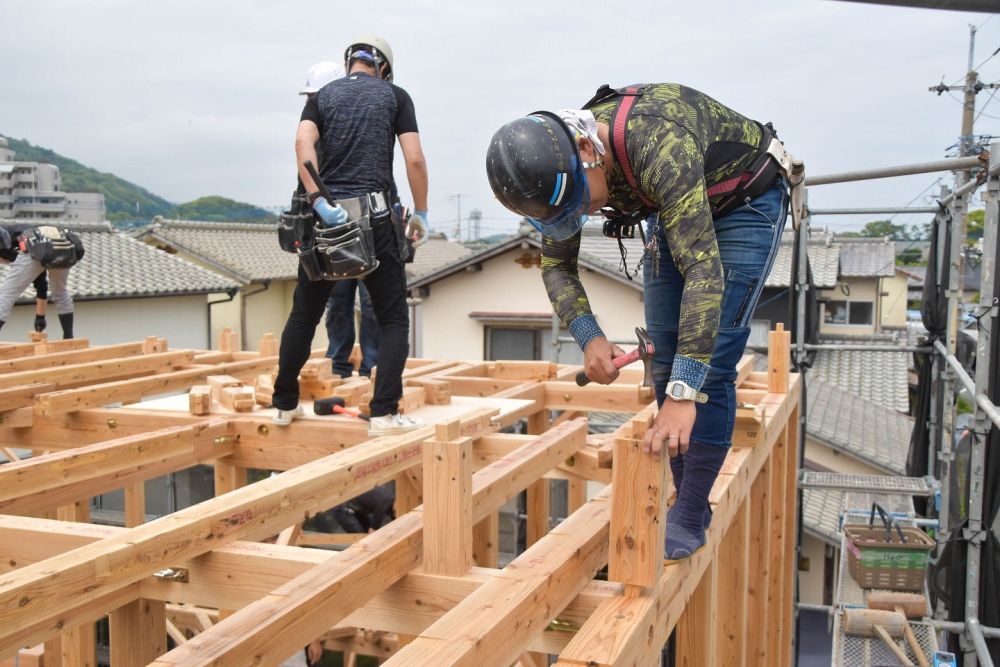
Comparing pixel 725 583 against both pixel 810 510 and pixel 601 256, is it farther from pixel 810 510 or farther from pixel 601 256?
pixel 601 256

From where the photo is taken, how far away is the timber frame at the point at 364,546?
2033 millimetres

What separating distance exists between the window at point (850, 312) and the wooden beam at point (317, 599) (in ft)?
77.3

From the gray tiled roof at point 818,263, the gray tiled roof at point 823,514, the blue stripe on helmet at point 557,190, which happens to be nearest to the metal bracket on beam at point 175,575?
the blue stripe on helmet at point 557,190

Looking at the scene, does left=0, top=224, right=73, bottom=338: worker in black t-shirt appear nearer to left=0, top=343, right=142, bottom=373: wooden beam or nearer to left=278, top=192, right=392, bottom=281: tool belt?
left=0, top=343, right=142, bottom=373: wooden beam

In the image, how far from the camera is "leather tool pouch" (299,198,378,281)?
365 cm

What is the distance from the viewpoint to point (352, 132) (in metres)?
3.83

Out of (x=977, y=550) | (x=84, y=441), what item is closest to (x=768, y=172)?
(x=84, y=441)

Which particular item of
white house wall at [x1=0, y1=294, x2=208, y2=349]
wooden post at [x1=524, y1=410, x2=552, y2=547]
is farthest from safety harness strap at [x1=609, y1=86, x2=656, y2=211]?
white house wall at [x1=0, y1=294, x2=208, y2=349]

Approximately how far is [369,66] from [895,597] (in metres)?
7.18

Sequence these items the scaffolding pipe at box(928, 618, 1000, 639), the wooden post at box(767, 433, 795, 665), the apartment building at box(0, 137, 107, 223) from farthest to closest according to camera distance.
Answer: the apartment building at box(0, 137, 107, 223), the scaffolding pipe at box(928, 618, 1000, 639), the wooden post at box(767, 433, 795, 665)

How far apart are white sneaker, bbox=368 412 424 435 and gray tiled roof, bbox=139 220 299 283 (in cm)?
1956

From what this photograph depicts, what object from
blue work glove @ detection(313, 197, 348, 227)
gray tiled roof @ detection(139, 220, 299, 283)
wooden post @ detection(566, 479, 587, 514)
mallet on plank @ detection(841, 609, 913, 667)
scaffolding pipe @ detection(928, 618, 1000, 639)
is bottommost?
mallet on plank @ detection(841, 609, 913, 667)

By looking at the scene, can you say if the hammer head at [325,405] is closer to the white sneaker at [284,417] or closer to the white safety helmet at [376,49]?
the white sneaker at [284,417]

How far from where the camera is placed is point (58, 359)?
6203 mm
